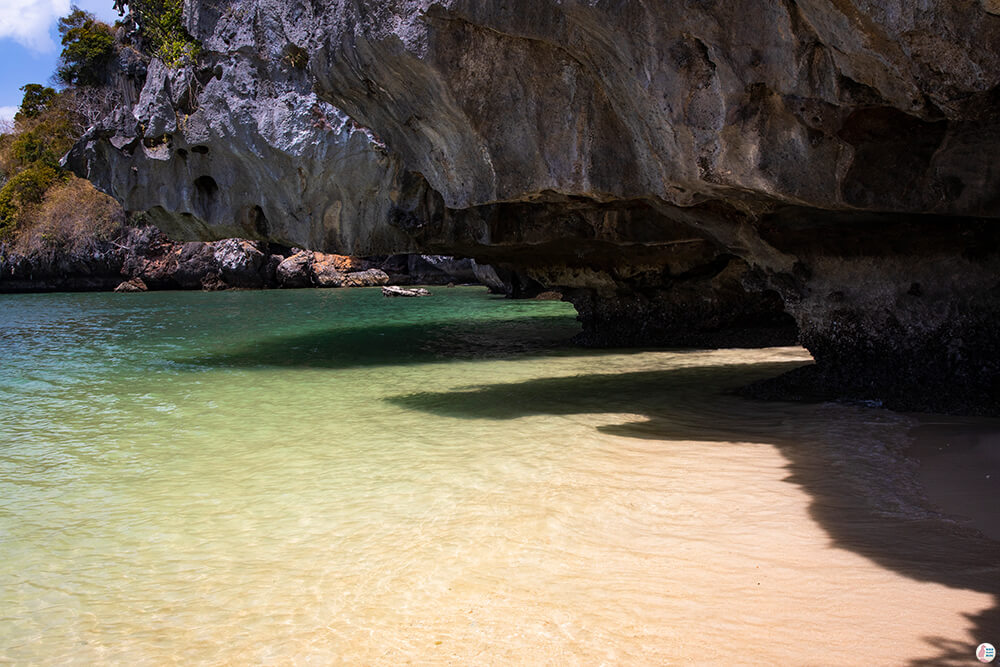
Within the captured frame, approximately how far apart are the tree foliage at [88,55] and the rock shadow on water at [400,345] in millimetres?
9568

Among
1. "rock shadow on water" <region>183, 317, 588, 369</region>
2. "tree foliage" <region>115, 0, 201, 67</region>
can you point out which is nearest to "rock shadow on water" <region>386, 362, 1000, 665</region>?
"rock shadow on water" <region>183, 317, 588, 369</region>

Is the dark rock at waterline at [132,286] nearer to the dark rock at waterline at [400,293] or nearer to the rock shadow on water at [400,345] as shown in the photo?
the dark rock at waterline at [400,293]

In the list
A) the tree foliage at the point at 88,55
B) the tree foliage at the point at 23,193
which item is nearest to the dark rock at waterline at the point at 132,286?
the tree foliage at the point at 23,193

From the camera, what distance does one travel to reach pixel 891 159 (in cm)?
662

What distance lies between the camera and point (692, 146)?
22.8 ft

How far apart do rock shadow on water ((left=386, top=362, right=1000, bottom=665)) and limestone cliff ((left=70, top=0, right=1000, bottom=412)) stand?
4.14 ft

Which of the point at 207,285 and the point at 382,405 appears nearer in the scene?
the point at 382,405

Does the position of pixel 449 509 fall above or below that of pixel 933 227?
below

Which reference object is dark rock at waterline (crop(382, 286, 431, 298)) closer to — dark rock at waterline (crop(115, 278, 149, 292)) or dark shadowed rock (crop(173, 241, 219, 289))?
dark shadowed rock (crop(173, 241, 219, 289))

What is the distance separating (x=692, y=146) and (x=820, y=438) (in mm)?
2833

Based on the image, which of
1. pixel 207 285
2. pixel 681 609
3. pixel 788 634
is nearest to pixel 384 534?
pixel 681 609

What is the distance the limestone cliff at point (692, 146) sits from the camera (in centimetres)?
592

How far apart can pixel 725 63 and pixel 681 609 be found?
15.0 feet

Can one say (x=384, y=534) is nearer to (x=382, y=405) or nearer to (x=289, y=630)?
(x=289, y=630)
